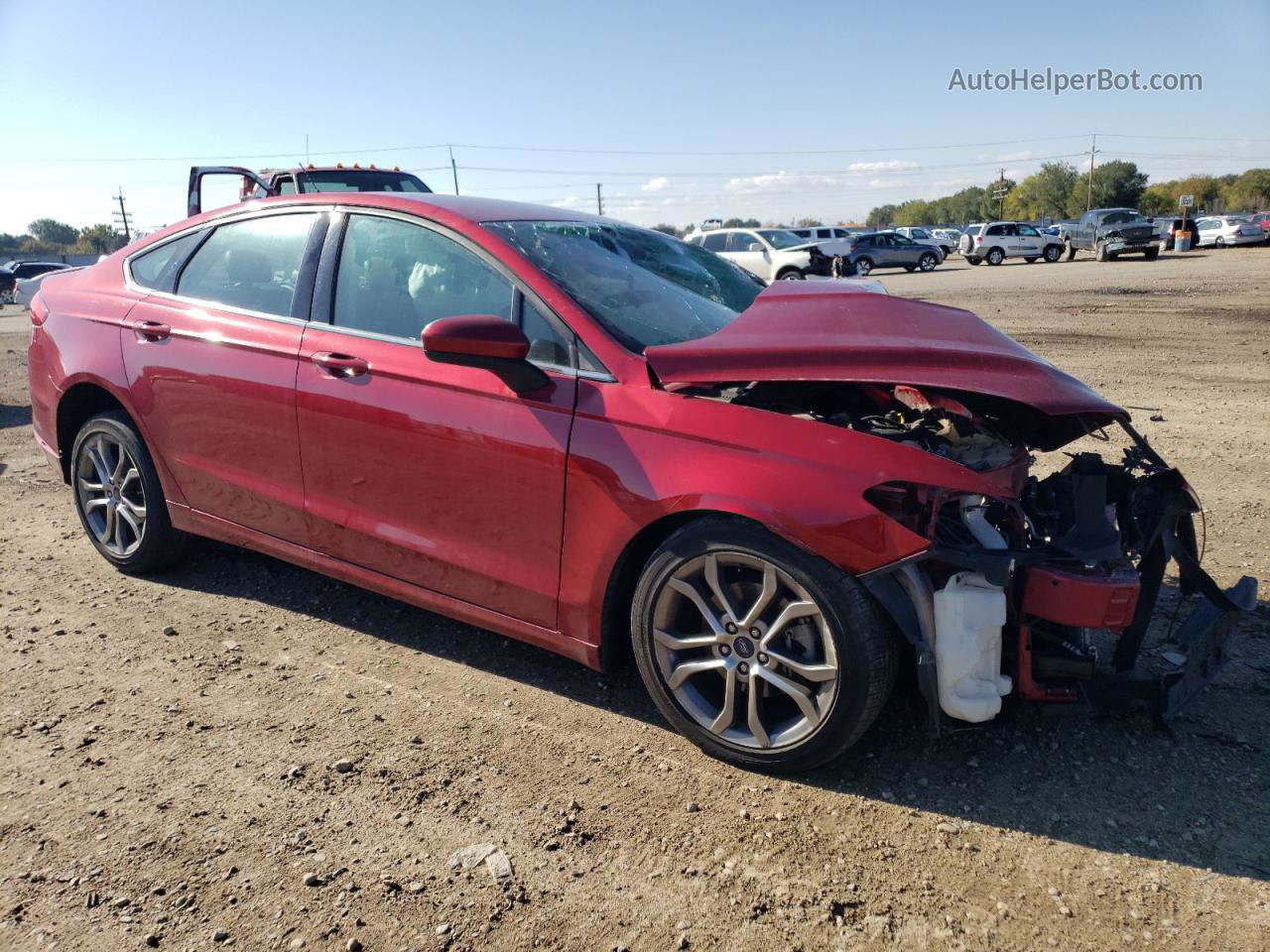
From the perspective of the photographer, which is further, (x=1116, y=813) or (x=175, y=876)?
(x=1116, y=813)

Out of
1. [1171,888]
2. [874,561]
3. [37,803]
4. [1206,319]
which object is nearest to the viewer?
[1171,888]

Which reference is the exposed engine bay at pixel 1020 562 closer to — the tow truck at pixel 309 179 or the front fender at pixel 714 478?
the front fender at pixel 714 478

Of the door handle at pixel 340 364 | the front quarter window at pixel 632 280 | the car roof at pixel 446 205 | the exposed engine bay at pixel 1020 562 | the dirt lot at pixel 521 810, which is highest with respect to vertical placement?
the car roof at pixel 446 205

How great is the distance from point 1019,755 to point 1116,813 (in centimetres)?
34

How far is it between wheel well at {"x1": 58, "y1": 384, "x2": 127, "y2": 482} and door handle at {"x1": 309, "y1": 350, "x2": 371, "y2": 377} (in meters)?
1.48

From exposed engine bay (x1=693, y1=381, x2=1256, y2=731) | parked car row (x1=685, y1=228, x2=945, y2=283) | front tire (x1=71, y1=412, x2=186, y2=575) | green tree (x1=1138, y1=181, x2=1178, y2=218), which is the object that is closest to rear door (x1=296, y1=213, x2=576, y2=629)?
exposed engine bay (x1=693, y1=381, x2=1256, y2=731)

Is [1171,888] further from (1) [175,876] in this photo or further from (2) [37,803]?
(2) [37,803]

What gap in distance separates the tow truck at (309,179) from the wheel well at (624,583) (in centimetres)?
874

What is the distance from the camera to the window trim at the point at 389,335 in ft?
9.92

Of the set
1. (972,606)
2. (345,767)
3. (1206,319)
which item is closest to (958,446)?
(972,606)

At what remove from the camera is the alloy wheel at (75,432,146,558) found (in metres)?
4.35

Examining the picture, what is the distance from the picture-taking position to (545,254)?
10.8 ft

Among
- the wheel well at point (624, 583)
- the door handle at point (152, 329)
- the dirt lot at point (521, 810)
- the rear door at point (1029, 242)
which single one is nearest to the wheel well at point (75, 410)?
the door handle at point (152, 329)

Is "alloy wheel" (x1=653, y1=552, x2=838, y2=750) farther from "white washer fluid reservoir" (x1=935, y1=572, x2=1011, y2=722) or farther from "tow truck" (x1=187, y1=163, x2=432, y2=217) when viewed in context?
"tow truck" (x1=187, y1=163, x2=432, y2=217)
